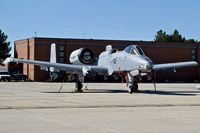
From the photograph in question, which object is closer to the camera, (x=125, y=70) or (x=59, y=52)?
(x=125, y=70)

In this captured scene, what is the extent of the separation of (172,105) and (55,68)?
768 inches

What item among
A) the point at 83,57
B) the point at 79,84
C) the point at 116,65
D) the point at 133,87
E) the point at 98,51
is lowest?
the point at 133,87

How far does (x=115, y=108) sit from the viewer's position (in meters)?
21.0

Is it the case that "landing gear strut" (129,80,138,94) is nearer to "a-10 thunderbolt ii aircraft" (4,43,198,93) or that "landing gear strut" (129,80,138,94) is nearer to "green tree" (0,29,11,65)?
"a-10 thunderbolt ii aircraft" (4,43,198,93)

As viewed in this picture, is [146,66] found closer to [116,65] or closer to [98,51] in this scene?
[116,65]

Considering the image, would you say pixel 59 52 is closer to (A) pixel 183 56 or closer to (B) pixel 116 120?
(A) pixel 183 56

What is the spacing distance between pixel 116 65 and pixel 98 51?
176 feet

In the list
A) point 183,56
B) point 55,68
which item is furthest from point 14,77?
point 55,68

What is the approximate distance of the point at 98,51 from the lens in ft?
303

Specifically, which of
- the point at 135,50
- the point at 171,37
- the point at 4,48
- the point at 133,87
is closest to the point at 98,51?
the point at 4,48

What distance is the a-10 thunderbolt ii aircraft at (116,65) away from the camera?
117 feet

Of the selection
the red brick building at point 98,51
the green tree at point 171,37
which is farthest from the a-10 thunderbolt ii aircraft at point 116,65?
the green tree at point 171,37

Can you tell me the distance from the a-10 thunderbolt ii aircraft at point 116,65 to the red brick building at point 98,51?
1782 inches

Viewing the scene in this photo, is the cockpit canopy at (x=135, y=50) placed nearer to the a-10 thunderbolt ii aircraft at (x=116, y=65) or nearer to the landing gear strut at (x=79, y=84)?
the a-10 thunderbolt ii aircraft at (x=116, y=65)
